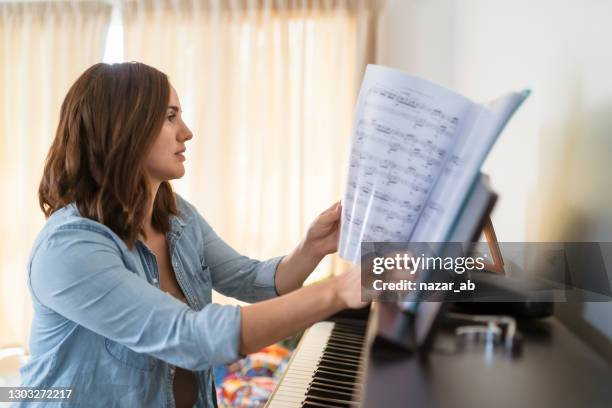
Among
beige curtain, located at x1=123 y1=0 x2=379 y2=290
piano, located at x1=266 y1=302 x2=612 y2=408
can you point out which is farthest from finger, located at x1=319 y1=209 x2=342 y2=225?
beige curtain, located at x1=123 y1=0 x2=379 y2=290

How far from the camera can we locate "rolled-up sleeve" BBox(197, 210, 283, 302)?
1.32 m

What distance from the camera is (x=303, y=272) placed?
1225 millimetres

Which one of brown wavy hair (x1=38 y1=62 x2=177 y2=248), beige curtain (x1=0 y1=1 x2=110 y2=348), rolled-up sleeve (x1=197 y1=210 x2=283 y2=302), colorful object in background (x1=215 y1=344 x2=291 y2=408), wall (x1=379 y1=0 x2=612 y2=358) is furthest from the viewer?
beige curtain (x1=0 y1=1 x2=110 y2=348)

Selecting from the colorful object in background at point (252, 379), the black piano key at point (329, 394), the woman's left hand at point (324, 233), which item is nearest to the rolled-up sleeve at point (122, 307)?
the black piano key at point (329, 394)

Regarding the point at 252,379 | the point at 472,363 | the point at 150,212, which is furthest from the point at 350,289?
the point at 252,379

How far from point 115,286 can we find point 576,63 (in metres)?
0.78

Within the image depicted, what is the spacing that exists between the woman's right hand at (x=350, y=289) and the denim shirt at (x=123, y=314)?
17 cm

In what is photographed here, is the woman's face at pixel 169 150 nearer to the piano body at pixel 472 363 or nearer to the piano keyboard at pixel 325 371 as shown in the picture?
the piano keyboard at pixel 325 371

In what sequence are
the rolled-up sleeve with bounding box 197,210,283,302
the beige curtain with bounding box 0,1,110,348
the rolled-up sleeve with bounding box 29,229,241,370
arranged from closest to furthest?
the rolled-up sleeve with bounding box 29,229,241,370
the rolled-up sleeve with bounding box 197,210,283,302
the beige curtain with bounding box 0,1,110,348

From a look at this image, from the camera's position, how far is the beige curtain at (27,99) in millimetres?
3055

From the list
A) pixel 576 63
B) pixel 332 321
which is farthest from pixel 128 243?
pixel 576 63

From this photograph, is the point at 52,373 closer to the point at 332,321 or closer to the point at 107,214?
the point at 107,214

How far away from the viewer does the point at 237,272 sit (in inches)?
54.1

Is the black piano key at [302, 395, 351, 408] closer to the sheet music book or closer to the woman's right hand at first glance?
the woman's right hand
